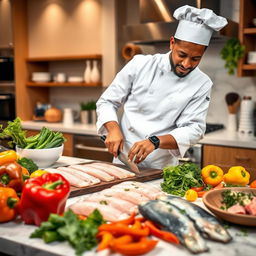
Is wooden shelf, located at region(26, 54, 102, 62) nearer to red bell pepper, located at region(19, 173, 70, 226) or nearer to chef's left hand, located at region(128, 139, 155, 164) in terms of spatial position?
chef's left hand, located at region(128, 139, 155, 164)

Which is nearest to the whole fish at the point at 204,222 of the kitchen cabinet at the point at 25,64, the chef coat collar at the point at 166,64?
the chef coat collar at the point at 166,64

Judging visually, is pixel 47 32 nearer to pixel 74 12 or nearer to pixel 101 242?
pixel 74 12

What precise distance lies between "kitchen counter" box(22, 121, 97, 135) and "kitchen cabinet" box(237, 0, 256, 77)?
156 centimetres

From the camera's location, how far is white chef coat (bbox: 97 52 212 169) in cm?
244

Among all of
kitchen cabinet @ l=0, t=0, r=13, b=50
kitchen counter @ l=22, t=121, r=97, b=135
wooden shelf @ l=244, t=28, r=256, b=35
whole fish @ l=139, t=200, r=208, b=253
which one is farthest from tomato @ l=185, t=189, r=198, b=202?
kitchen cabinet @ l=0, t=0, r=13, b=50

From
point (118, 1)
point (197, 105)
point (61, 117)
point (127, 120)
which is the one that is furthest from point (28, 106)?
point (197, 105)

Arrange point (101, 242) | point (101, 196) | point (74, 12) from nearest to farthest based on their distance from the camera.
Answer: point (101, 242)
point (101, 196)
point (74, 12)

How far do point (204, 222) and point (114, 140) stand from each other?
1029mm

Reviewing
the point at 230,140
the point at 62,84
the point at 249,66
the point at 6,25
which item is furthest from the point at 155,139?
the point at 6,25

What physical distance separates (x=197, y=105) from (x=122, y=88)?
1.64ft

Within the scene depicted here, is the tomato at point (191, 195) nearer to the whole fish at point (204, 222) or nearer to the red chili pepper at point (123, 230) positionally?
the whole fish at point (204, 222)

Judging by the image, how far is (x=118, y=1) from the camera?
4328 millimetres

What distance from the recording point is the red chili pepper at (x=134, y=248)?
1.16 m

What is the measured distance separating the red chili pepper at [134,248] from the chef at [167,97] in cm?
102
